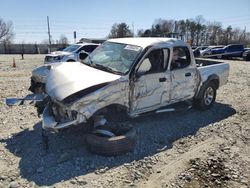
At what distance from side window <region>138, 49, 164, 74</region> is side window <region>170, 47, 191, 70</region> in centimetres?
34

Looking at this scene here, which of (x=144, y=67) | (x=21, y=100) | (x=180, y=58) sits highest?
(x=180, y=58)

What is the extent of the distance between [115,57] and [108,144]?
6.64 feet

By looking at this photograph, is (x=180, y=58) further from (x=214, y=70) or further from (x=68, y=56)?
(x=68, y=56)

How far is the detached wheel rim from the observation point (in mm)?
7531

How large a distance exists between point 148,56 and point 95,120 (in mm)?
1792

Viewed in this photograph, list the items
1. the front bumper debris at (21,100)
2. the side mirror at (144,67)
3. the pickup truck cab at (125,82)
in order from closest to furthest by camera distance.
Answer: the pickup truck cab at (125,82) < the side mirror at (144,67) < the front bumper debris at (21,100)

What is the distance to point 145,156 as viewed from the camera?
16.2ft

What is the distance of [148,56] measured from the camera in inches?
226

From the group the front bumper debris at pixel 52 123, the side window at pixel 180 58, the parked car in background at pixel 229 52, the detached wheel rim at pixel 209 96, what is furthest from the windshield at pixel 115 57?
the parked car in background at pixel 229 52

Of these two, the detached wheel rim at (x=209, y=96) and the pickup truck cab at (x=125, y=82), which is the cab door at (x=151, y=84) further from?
the detached wheel rim at (x=209, y=96)

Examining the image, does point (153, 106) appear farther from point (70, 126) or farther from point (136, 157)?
point (70, 126)

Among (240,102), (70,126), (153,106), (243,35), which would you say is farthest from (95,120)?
(243,35)

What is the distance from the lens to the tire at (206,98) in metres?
7.34

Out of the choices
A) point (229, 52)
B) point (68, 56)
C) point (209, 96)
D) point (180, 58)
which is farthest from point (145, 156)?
point (229, 52)
